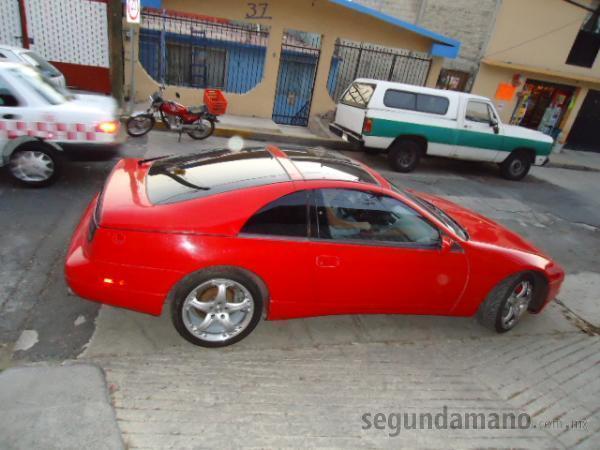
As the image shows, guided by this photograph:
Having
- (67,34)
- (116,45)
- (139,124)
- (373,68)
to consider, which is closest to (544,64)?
(373,68)

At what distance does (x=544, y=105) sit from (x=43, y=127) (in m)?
→ 17.4

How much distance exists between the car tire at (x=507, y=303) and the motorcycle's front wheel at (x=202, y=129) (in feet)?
25.5

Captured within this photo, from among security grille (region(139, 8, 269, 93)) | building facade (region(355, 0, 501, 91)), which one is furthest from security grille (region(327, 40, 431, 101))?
security grille (region(139, 8, 269, 93))

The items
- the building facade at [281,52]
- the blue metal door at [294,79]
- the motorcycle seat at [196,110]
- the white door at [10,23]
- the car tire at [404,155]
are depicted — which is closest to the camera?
the motorcycle seat at [196,110]

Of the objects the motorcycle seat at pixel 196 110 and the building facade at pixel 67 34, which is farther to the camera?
the building facade at pixel 67 34

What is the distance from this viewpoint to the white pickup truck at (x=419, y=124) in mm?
9664

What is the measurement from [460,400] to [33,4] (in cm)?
1295

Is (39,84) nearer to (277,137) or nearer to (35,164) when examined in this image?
(35,164)

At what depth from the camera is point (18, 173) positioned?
19.4ft

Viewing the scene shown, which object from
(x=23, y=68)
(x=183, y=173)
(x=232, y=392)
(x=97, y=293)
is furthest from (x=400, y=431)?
(x=23, y=68)

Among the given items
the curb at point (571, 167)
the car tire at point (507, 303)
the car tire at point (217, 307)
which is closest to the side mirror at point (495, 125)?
the curb at point (571, 167)

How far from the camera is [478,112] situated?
1021 centimetres

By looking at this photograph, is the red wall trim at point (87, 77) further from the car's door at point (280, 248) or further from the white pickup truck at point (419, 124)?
the car's door at point (280, 248)

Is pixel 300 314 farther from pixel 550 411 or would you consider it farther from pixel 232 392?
pixel 550 411
